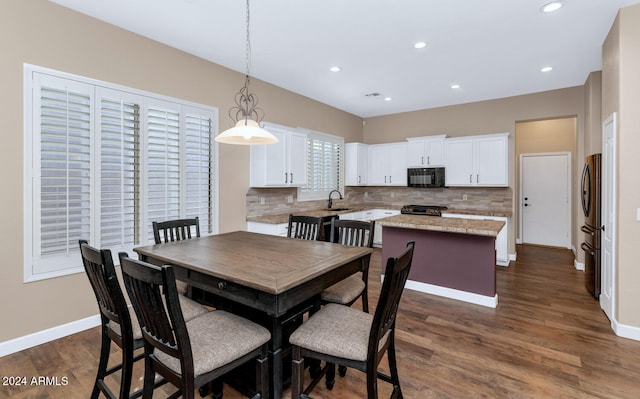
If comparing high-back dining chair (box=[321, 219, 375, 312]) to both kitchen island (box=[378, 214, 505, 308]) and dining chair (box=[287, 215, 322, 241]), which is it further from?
kitchen island (box=[378, 214, 505, 308])

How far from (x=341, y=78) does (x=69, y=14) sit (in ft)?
10.0

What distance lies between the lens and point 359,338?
5.16 feet

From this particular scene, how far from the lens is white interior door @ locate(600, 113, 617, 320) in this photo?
2814 millimetres

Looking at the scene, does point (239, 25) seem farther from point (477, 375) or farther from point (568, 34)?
point (477, 375)

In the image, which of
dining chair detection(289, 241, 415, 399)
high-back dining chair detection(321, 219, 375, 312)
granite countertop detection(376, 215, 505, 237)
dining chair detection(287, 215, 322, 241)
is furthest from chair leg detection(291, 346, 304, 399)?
granite countertop detection(376, 215, 505, 237)

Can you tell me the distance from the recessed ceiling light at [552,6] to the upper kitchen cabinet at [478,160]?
2.60 m

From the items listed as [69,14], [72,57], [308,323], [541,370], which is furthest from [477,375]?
[69,14]

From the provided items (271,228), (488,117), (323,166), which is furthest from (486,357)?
(488,117)

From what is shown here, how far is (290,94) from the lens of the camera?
498 cm

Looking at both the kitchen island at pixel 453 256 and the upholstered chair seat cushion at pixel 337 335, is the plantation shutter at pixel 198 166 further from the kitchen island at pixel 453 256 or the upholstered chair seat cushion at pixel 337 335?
the upholstered chair seat cushion at pixel 337 335

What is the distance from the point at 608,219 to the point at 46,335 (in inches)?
207

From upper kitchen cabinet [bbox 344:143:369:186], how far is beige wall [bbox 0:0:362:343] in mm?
3229

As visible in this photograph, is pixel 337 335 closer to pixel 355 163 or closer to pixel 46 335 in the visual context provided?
pixel 46 335

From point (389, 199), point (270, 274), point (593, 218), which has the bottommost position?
point (270, 274)
